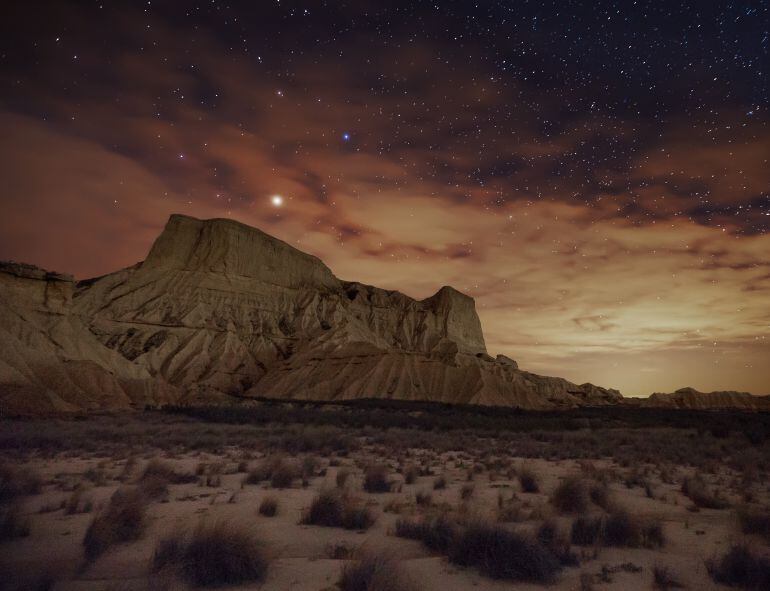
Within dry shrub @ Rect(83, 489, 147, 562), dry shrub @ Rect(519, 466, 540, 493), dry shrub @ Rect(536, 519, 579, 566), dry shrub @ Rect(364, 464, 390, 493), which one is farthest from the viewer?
dry shrub @ Rect(519, 466, 540, 493)

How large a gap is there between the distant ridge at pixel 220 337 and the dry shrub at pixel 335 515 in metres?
28.5

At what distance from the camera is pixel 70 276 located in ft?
148

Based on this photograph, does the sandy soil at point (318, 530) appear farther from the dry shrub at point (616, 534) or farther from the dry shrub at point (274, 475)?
the dry shrub at point (274, 475)

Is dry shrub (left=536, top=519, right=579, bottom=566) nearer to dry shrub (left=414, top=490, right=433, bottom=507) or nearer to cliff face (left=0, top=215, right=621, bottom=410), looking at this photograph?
dry shrub (left=414, top=490, right=433, bottom=507)

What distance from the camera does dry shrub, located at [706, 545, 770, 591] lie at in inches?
189

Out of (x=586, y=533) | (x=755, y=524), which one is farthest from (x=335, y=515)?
(x=755, y=524)

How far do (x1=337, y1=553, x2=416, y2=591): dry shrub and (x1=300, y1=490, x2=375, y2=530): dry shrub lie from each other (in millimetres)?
2437

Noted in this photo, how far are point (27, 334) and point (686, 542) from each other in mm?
43909

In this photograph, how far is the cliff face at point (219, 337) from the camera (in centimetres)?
3819

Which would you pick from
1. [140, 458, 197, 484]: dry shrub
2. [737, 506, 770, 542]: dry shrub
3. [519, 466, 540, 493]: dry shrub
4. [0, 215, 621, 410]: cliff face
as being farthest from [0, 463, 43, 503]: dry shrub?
[0, 215, 621, 410]: cliff face

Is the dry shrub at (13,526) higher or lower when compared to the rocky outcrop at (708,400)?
lower

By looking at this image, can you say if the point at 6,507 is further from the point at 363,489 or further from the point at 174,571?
the point at 363,489

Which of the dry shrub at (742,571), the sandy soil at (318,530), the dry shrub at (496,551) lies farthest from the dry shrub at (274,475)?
the dry shrub at (742,571)

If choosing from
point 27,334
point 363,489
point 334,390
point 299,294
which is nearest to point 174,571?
point 363,489
